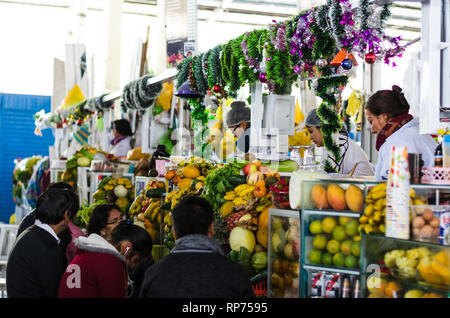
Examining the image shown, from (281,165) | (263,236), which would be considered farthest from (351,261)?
(281,165)

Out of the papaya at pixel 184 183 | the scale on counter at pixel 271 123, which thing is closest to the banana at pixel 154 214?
the papaya at pixel 184 183

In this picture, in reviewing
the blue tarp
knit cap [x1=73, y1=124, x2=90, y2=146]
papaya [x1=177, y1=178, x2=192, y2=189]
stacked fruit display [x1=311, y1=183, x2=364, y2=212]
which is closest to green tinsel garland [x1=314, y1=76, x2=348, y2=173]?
papaya [x1=177, y1=178, x2=192, y2=189]

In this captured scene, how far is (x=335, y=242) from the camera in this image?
261 cm

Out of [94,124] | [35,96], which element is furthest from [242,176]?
[35,96]

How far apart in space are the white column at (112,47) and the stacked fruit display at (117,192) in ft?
17.4

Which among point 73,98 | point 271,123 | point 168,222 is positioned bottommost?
point 168,222

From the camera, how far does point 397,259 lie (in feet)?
7.57

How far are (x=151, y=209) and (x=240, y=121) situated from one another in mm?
1200

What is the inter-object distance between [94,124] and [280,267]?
8.10 m

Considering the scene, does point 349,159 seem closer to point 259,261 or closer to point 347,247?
point 259,261

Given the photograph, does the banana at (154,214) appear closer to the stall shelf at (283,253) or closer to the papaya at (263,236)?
the papaya at (263,236)

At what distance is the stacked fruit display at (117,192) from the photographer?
19.6 ft

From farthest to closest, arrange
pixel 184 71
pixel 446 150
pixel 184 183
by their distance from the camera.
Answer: pixel 184 71 → pixel 184 183 → pixel 446 150

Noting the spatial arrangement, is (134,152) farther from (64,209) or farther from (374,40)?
(374,40)
